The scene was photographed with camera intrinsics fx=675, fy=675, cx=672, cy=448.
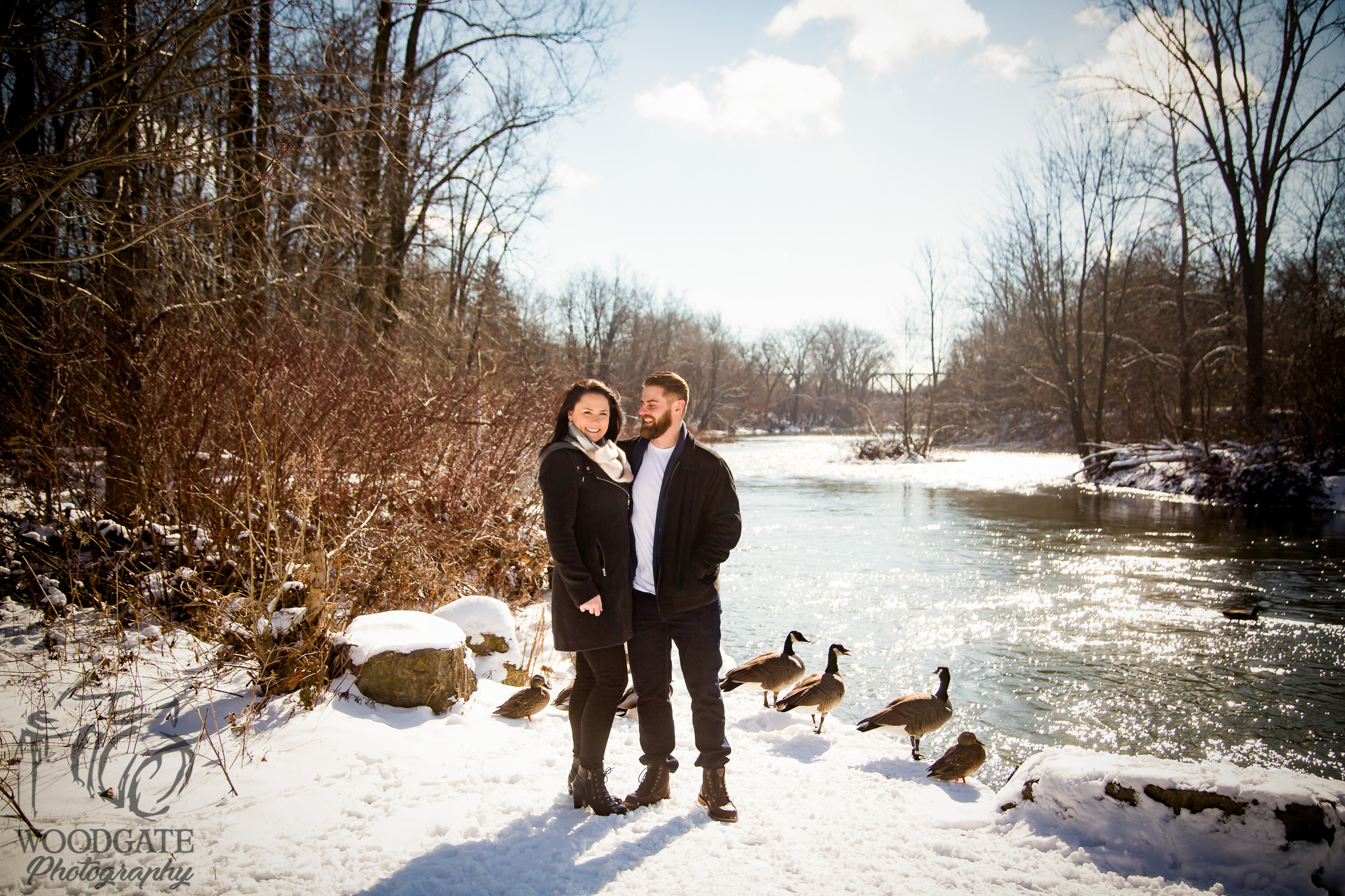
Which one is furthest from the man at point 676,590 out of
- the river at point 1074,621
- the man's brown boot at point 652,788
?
the river at point 1074,621

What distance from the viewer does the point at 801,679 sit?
4.88m

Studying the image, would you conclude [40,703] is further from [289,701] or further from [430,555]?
[430,555]

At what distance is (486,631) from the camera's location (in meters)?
5.07

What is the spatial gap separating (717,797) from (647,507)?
136 cm

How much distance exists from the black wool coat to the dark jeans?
14 centimetres

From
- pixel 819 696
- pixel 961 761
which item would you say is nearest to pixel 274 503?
pixel 819 696

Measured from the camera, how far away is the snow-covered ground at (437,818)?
2.48 metres

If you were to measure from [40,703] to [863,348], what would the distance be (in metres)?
97.2

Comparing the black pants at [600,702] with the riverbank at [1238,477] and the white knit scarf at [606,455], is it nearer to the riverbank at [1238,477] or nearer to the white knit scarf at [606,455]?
the white knit scarf at [606,455]

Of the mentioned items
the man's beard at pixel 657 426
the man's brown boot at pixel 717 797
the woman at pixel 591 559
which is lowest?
the man's brown boot at pixel 717 797

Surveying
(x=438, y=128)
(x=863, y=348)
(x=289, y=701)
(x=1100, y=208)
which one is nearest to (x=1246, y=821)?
(x=289, y=701)

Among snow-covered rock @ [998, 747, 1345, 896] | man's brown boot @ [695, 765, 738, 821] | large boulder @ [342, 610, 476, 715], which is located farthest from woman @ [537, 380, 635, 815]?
snow-covered rock @ [998, 747, 1345, 896]

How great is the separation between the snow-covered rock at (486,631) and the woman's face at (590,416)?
8.70 ft

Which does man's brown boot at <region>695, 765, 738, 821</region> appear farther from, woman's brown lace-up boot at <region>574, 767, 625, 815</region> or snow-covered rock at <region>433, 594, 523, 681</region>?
snow-covered rock at <region>433, 594, 523, 681</region>
